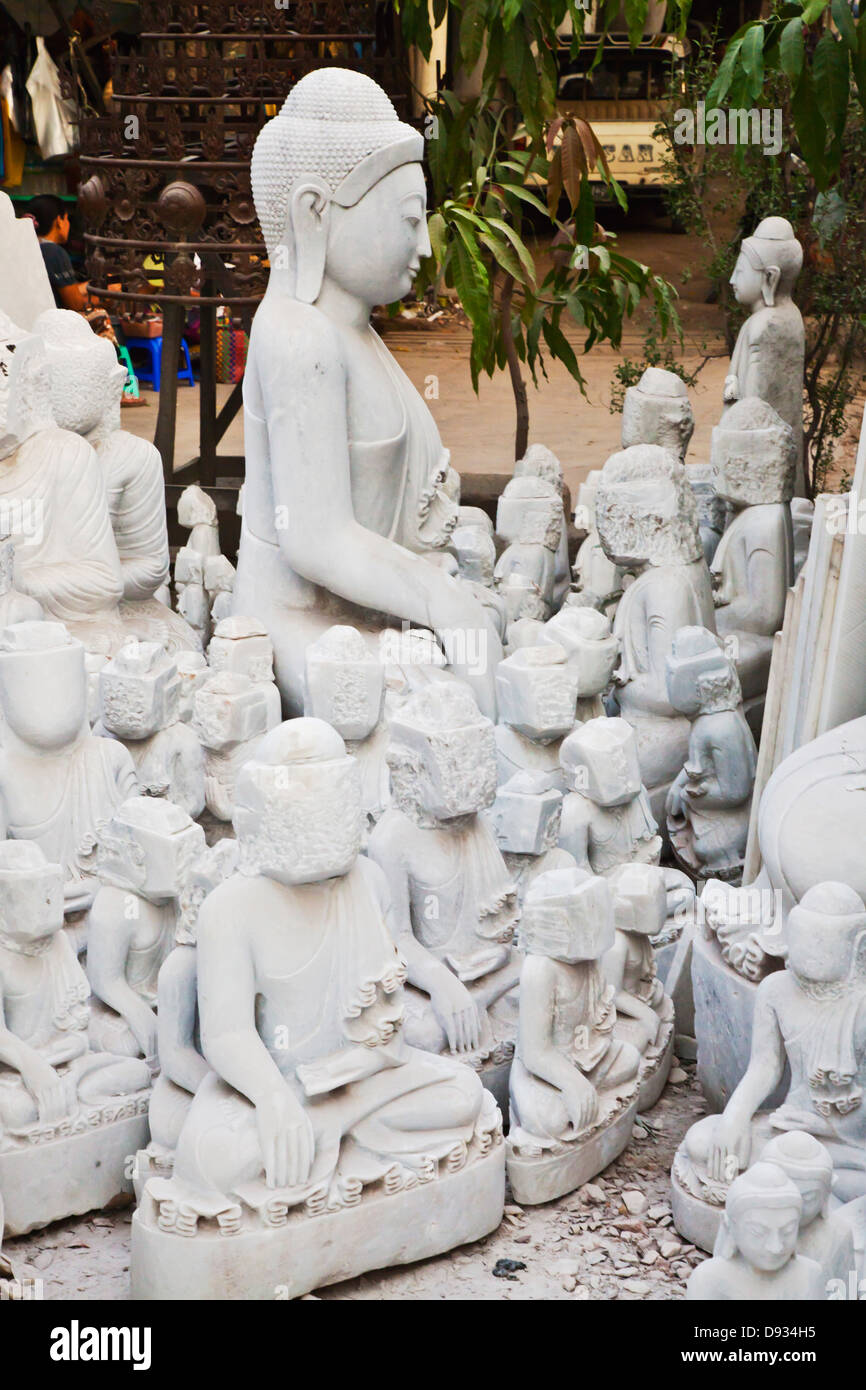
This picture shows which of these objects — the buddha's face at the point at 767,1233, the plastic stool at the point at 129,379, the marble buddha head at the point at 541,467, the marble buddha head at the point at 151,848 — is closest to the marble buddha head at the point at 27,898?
the marble buddha head at the point at 151,848

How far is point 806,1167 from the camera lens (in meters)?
A: 2.80

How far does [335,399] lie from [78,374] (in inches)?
48.9

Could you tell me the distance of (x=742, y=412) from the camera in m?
5.55

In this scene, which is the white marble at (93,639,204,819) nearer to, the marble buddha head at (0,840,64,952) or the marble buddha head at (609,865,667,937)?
the marble buddha head at (0,840,64,952)

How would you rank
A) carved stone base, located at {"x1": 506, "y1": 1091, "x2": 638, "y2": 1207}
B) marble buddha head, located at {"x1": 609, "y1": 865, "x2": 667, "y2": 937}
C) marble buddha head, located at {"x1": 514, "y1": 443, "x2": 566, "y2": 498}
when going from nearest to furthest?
1. carved stone base, located at {"x1": 506, "y1": 1091, "x2": 638, "y2": 1207}
2. marble buddha head, located at {"x1": 609, "y1": 865, "x2": 667, "y2": 937}
3. marble buddha head, located at {"x1": 514, "y1": 443, "x2": 566, "y2": 498}

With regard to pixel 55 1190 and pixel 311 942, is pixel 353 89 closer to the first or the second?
pixel 311 942

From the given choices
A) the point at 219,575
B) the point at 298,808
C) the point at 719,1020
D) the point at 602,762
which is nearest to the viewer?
the point at 298,808

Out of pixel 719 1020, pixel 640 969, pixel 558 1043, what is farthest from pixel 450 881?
pixel 719 1020

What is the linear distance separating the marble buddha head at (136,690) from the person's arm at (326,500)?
47cm

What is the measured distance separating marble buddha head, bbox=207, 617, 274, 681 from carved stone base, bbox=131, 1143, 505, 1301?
144cm

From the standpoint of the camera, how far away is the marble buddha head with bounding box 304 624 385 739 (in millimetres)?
4004

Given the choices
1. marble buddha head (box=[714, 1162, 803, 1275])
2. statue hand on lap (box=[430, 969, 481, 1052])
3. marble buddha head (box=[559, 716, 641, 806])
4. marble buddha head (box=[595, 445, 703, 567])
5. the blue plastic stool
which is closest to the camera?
marble buddha head (box=[714, 1162, 803, 1275])

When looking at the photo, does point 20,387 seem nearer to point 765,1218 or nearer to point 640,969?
point 640,969

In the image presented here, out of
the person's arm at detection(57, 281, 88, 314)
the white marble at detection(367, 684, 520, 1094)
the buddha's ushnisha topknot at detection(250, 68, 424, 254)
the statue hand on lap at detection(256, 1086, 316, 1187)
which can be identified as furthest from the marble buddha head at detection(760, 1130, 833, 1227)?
the person's arm at detection(57, 281, 88, 314)
